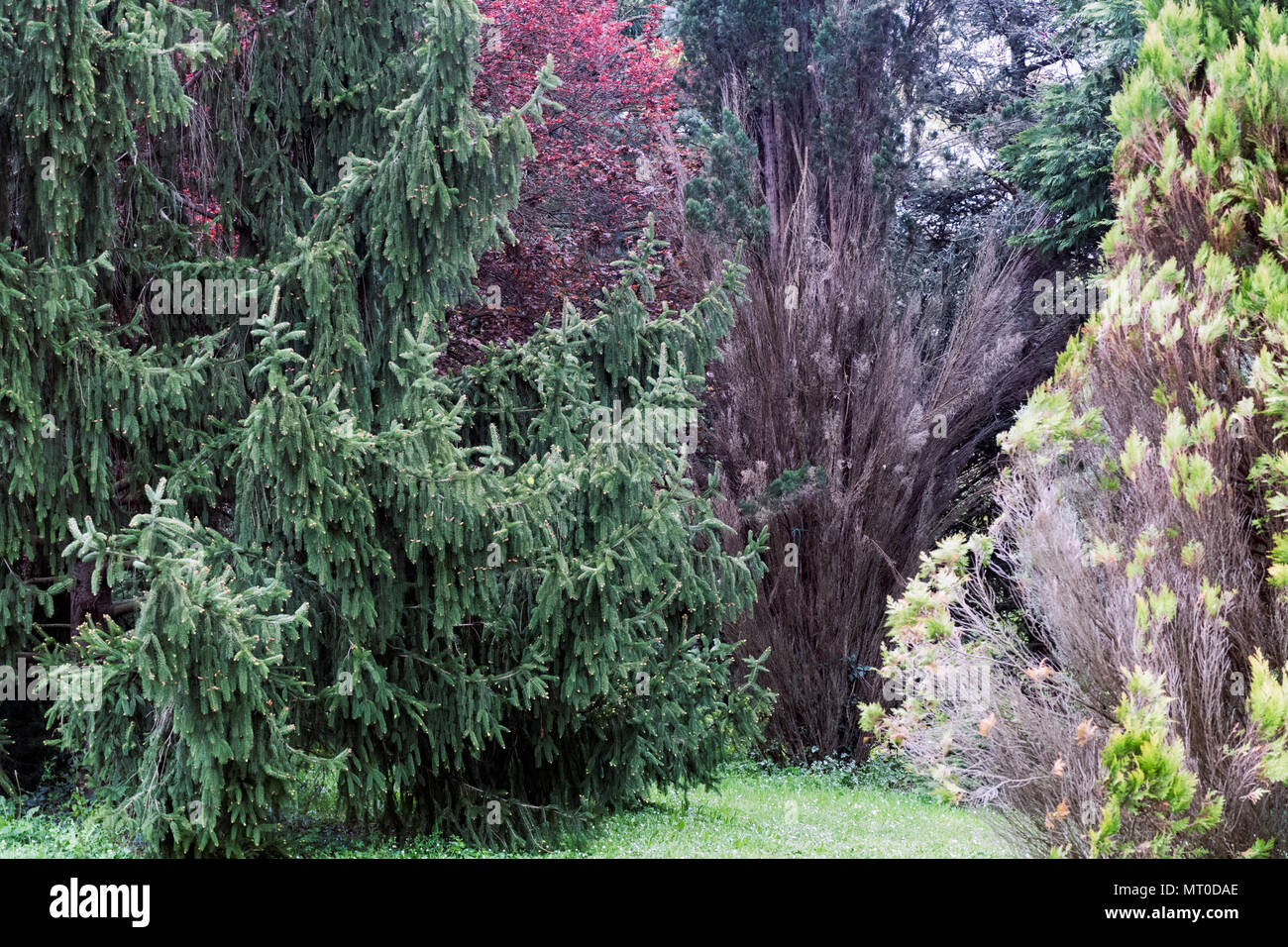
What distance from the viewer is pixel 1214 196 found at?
388cm

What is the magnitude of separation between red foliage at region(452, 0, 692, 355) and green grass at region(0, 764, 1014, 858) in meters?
4.34

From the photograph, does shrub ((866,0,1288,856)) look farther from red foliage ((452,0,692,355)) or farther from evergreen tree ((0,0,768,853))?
red foliage ((452,0,692,355))

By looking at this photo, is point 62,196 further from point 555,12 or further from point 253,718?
point 555,12

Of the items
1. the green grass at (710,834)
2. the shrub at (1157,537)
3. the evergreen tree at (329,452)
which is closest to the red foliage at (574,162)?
the evergreen tree at (329,452)

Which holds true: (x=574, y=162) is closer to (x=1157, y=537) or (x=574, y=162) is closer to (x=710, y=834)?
(x=710, y=834)

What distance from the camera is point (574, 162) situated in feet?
34.2

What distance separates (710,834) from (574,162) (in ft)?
21.0

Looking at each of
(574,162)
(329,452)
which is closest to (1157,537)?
(329,452)

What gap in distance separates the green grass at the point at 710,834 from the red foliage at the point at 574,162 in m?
4.34

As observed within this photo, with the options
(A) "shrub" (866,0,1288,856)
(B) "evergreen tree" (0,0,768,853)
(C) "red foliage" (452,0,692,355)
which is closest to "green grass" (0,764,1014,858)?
(B) "evergreen tree" (0,0,768,853)

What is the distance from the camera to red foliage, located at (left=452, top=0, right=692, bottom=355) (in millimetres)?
9781

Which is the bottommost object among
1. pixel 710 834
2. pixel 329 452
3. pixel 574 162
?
pixel 710 834

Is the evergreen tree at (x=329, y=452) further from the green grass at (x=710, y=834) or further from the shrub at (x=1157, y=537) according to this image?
the shrub at (x=1157, y=537)
